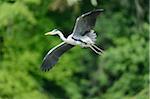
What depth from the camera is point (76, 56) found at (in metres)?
11.2

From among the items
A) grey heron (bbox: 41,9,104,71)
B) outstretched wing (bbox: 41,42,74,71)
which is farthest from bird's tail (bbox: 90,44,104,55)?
outstretched wing (bbox: 41,42,74,71)

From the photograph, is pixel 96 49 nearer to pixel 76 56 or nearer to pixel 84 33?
pixel 84 33

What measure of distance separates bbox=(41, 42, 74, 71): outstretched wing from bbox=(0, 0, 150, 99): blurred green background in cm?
568

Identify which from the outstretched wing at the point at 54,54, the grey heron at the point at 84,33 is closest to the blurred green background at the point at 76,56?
the outstretched wing at the point at 54,54

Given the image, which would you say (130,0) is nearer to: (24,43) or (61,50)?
(24,43)

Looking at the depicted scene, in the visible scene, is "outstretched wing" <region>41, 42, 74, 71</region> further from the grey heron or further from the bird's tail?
the bird's tail

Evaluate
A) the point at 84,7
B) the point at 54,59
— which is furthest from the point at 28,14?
the point at 54,59

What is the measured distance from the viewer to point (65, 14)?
1127 centimetres

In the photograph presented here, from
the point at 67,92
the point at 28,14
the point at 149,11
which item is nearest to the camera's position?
the point at 28,14

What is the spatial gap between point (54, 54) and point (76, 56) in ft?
23.4

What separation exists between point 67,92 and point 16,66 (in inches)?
41.1

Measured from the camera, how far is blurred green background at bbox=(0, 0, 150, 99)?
10.3 m

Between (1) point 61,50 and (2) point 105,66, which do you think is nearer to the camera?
(1) point 61,50

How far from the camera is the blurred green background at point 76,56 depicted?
405 inches
